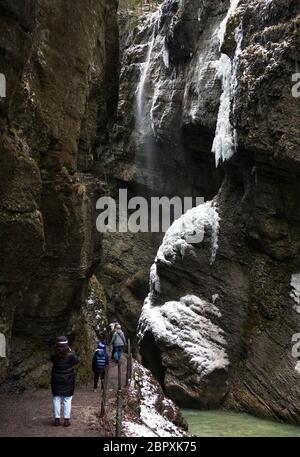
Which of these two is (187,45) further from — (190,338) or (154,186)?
(190,338)

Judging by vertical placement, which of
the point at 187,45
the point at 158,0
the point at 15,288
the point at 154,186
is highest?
the point at 158,0

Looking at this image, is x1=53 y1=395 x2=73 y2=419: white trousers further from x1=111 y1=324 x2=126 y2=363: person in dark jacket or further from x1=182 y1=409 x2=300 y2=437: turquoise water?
x1=111 y1=324 x2=126 y2=363: person in dark jacket

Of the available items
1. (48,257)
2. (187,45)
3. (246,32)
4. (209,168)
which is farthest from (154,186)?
(48,257)

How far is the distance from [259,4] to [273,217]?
9.18m

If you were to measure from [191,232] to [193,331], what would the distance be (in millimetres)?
4712

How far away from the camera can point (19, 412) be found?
36.9ft

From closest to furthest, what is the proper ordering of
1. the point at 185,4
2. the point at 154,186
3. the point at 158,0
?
the point at 185,4 → the point at 154,186 → the point at 158,0

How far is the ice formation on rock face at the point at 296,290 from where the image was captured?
19258 mm

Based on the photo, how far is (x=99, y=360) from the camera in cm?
1425

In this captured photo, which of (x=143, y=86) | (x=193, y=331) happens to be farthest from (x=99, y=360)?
(x=143, y=86)

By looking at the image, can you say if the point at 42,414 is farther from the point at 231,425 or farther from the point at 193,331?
the point at 193,331

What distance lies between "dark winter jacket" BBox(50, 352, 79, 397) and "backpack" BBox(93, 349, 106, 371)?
4.30 meters

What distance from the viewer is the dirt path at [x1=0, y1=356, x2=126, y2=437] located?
984cm

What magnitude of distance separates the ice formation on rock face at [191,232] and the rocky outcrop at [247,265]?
103 millimetres
